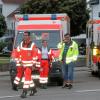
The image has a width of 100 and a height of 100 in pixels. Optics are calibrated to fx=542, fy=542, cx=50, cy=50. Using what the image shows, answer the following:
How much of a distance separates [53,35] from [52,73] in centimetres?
178

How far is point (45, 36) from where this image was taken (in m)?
19.3

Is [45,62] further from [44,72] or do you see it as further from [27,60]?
[27,60]

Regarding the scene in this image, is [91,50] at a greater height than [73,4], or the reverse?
[73,4]

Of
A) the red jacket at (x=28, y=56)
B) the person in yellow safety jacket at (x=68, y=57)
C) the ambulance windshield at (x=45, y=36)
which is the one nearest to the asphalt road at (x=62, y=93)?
the person in yellow safety jacket at (x=68, y=57)

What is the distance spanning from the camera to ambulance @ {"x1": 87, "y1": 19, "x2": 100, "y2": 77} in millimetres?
22011

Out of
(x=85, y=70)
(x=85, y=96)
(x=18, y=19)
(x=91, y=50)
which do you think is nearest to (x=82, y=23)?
(x=85, y=70)

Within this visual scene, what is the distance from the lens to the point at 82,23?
47281mm

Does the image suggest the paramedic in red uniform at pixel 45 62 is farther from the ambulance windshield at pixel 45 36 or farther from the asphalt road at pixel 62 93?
the ambulance windshield at pixel 45 36

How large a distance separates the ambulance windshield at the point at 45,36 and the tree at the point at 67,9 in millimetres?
24327

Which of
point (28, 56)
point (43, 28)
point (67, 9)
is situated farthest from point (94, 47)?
point (67, 9)

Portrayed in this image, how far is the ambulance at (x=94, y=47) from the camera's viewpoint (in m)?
22.0

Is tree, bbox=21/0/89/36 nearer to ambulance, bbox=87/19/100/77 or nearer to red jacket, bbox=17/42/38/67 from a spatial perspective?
ambulance, bbox=87/19/100/77

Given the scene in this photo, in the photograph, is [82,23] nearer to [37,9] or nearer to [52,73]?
[37,9]

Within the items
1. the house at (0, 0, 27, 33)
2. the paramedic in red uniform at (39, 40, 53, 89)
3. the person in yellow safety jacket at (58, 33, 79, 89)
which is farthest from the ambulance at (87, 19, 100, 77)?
the house at (0, 0, 27, 33)
